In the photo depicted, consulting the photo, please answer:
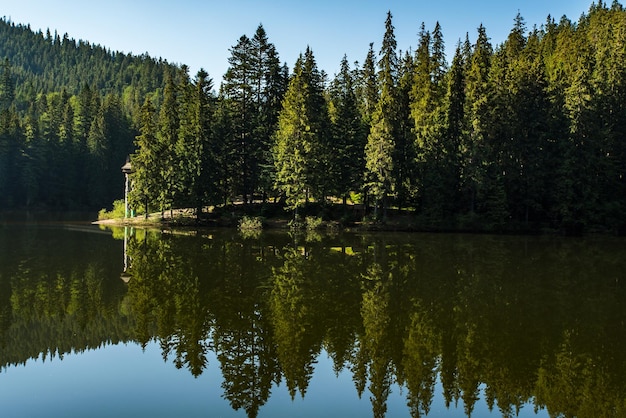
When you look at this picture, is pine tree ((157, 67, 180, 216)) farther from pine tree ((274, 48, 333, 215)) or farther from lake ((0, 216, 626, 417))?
lake ((0, 216, 626, 417))

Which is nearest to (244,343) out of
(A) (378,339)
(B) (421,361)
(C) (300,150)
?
(A) (378,339)

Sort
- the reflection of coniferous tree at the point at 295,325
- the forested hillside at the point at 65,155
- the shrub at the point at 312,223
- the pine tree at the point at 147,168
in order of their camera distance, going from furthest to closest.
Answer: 1. the forested hillside at the point at 65,155
2. the pine tree at the point at 147,168
3. the shrub at the point at 312,223
4. the reflection of coniferous tree at the point at 295,325

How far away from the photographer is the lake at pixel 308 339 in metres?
10.1

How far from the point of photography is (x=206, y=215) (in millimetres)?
55219

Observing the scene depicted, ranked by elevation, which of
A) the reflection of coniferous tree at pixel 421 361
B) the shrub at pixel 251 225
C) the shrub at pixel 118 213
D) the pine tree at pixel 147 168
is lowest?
the reflection of coniferous tree at pixel 421 361

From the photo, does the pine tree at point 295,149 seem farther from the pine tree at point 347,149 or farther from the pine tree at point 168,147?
the pine tree at point 168,147

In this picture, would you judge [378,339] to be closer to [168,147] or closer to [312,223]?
[312,223]

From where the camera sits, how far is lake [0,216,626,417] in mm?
10055

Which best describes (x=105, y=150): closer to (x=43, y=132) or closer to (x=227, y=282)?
(x=43, y=132)

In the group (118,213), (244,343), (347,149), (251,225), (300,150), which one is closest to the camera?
(244,343)

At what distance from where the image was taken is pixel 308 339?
1334 cm

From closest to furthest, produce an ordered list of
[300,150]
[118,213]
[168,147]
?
[300,150], [168,147], [118,213]

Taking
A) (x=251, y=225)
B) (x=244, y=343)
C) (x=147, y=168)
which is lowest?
(x=244, y=343)

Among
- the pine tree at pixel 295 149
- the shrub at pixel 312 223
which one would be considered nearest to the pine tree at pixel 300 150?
the pine tree at pixel 295 149
